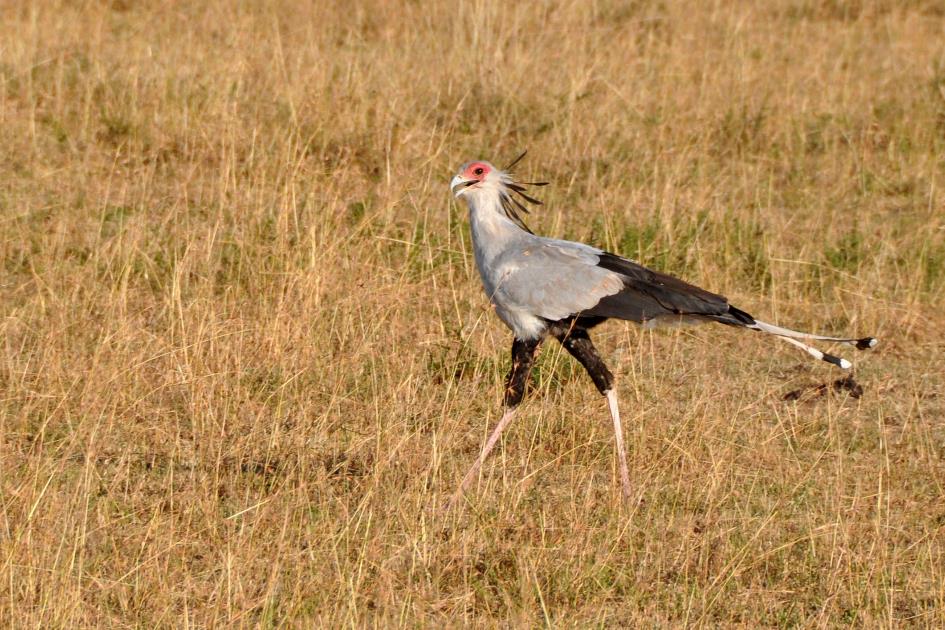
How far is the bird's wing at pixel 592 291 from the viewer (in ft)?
15.1

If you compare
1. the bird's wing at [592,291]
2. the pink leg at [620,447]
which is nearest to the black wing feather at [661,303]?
the bird's wing at [592,291]

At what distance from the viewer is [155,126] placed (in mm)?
7316

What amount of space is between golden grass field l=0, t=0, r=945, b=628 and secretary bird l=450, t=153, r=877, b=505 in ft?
0.96

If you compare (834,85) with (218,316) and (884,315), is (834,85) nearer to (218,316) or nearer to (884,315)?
(884,315)

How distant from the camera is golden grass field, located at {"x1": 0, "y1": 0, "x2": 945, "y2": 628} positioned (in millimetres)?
3918

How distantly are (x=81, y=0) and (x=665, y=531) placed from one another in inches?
263

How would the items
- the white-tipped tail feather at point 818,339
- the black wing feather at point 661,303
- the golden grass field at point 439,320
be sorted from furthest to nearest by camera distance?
the black wing feather at point 661,303 → the white-tipped tail feather at point 818,339 → the golden grass field at point 439,320

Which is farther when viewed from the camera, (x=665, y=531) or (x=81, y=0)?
(x=81, y=0)

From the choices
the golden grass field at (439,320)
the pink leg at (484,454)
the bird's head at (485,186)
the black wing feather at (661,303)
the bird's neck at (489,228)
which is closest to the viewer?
the golden grass field at (439,320)

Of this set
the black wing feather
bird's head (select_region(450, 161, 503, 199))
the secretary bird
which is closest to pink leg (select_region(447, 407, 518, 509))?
the secretary bird

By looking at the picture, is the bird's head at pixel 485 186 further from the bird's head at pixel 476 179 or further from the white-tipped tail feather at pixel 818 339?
the white-tipped tail feather at pixel 818 339

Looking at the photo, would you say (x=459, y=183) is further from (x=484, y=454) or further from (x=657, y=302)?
(x=484, y=454)

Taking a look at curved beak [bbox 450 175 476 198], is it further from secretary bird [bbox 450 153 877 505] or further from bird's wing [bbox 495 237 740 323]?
bird's wing [bbox 495 237 740 323]

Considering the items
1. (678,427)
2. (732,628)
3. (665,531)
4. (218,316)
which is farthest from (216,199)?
(732,628)
